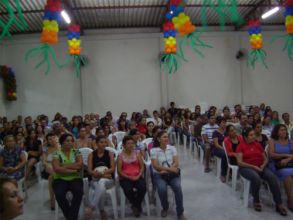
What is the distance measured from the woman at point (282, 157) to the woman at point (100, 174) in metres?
2.05

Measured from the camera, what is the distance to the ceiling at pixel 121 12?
8297 millimetres

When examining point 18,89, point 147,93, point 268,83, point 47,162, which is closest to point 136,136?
point 47,162

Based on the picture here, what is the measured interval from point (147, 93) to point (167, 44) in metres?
3.86

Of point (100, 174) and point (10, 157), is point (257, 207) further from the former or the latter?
point (10, 157)

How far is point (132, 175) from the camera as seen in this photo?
3736 millimetres

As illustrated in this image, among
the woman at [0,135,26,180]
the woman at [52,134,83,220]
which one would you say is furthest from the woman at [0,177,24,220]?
the woman at [0,135,26,180]

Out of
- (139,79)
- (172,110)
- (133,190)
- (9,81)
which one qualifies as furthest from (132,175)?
(9,81)

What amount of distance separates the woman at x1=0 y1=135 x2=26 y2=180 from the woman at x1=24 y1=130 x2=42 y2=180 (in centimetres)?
66

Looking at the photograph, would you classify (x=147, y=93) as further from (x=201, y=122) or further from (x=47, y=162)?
(x=47, y=162)

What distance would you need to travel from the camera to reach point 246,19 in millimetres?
9828

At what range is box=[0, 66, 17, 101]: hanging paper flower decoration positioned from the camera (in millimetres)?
9375

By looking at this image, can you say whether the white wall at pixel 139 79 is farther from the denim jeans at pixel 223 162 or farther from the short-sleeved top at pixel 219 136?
the denim jeans at pixel 223 162

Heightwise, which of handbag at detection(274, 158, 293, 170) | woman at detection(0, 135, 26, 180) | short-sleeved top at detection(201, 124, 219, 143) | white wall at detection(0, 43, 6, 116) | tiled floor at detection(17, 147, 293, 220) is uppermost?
white wall at detection(0, 43, 6, 116)

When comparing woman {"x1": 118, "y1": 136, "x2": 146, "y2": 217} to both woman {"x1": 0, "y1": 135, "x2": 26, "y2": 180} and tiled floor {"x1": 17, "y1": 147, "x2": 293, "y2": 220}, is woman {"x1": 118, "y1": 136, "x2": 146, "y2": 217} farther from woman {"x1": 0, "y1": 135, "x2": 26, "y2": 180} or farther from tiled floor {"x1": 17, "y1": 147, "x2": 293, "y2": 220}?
woman {"x1": 0, "y1": 135, "x2": 26, "y2": 180}
